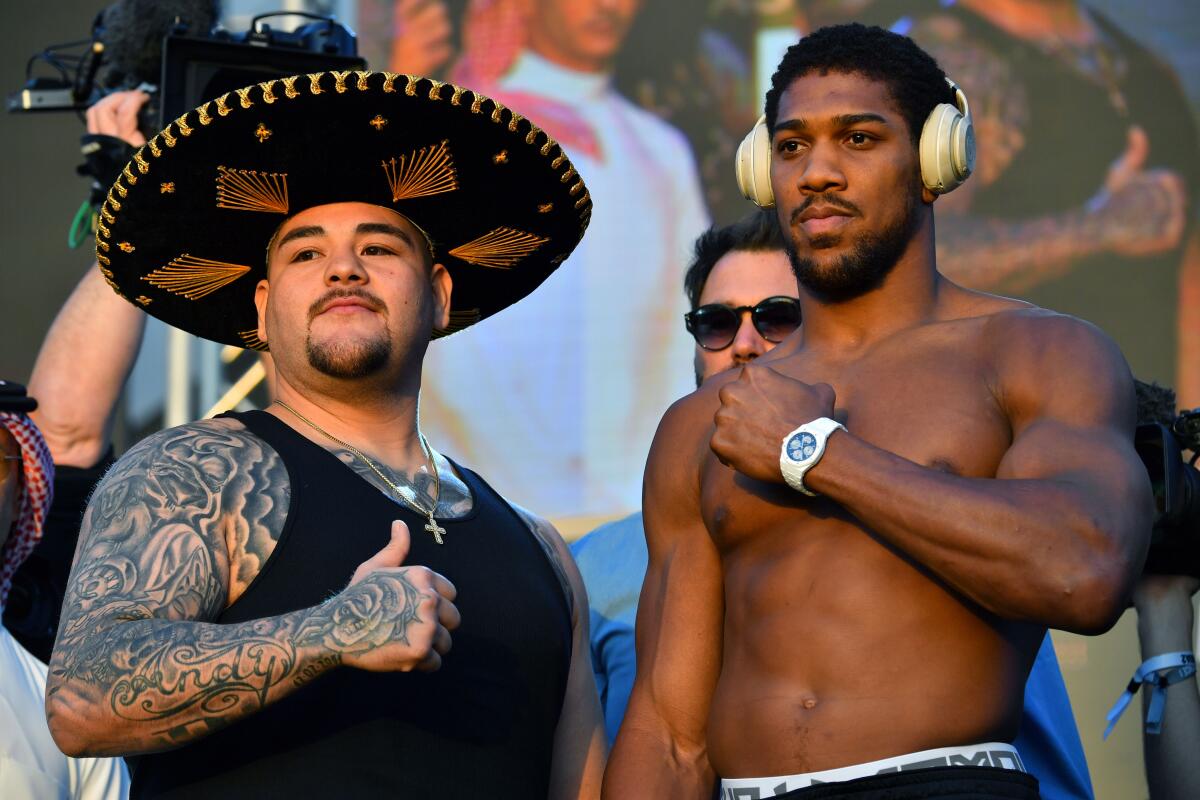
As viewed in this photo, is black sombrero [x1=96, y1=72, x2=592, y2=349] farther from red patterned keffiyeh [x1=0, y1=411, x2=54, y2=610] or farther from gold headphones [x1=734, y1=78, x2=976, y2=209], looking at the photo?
gold headphones [x1=734, y1=78, x2=976, y2=209]

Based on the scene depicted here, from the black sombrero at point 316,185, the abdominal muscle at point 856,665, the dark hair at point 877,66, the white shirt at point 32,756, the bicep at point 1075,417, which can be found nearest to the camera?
the bicep at point 1075,417

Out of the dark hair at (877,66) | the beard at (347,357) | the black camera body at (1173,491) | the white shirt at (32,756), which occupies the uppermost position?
the dark hair at (877,66)

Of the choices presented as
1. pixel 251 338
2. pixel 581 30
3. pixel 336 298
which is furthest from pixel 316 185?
pixel 581 30

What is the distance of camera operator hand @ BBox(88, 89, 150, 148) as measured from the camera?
492 cm

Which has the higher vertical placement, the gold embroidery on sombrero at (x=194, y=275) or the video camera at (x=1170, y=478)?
the gold embroidery on sombrero at (x=194, y=275)

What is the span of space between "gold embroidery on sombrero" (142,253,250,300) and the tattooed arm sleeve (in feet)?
2.36

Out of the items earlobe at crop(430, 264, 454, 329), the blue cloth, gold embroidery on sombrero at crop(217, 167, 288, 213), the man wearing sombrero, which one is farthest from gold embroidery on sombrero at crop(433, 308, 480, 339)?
the blue cloth

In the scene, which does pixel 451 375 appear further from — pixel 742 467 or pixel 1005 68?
pixel 742 467

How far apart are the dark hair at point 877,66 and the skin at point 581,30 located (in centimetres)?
359

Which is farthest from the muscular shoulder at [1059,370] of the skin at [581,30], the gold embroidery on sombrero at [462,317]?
the skin at [581,30]

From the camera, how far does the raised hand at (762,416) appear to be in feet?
9.12

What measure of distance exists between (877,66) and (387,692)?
4.82 ft

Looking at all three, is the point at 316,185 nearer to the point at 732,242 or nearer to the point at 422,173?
the point at 422,173

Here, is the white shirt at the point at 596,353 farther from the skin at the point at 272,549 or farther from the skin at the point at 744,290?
the skin at the point at 272,549
